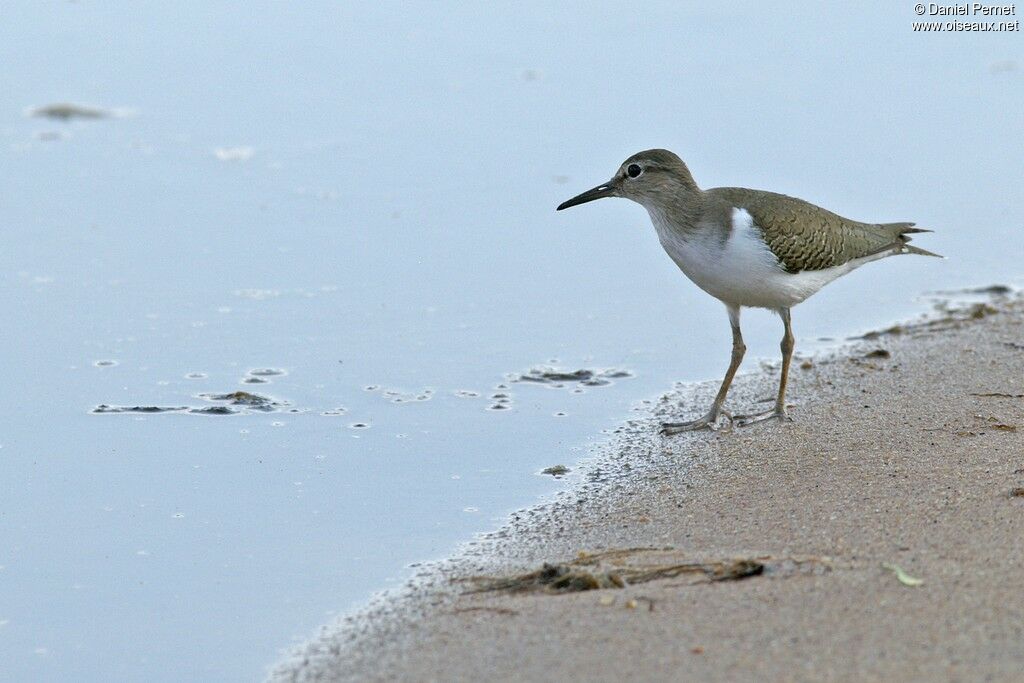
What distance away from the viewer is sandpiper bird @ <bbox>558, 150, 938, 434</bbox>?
7.32 meters

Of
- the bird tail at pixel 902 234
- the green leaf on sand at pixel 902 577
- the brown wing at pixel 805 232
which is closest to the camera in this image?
the green leaf on sand at pixel 902 577

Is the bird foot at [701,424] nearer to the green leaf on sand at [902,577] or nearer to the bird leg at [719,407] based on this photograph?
the bird leg at [719,407]

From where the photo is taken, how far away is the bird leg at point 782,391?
7.31 meters

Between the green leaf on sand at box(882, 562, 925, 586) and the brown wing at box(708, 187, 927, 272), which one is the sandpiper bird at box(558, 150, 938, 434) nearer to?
the brown wing at box(708, 187, 927, 272)

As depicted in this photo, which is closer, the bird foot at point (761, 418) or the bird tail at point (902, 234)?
the bird foot at point (761, 418)

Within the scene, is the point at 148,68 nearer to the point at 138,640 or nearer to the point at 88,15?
the point at 88,15

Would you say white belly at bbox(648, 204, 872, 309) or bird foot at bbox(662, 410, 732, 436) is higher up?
white belly at bbox(648, 204, 872, 309)

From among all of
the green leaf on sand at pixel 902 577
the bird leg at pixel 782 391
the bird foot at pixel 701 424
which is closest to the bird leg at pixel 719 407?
the bird foot at pixel 701 424

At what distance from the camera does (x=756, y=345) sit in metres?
8.80

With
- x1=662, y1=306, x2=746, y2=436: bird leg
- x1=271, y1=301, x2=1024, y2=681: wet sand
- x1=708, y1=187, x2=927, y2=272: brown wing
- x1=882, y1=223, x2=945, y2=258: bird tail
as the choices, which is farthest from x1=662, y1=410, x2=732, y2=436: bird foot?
x1=882, y1=223, x2=945, y2=258: bird tail

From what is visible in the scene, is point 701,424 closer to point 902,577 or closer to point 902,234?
point 902,234

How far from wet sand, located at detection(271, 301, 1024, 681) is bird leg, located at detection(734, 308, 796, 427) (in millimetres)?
134

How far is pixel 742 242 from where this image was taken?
730 cm


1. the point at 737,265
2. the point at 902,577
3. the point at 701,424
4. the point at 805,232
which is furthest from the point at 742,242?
the point at 902,577
